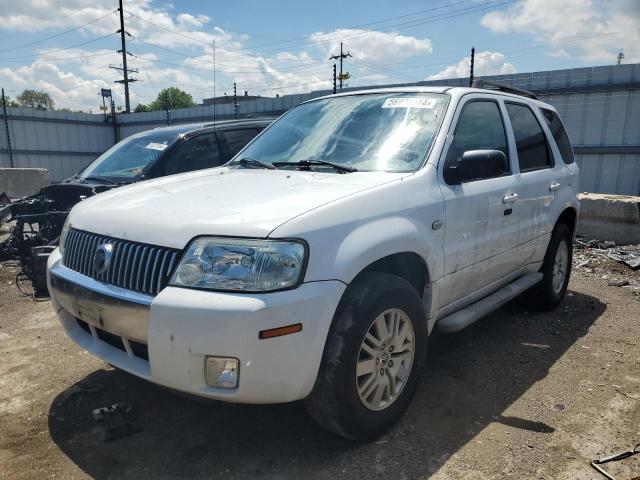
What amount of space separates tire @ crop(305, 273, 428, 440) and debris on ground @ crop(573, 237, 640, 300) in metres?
4.05

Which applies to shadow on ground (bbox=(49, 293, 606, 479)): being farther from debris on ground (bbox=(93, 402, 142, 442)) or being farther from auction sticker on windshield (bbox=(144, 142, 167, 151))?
auction sticker on windshield (bbox=(144, 142, 167, 151))

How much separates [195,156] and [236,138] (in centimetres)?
67

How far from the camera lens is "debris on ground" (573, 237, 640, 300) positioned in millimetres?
Result: 6111

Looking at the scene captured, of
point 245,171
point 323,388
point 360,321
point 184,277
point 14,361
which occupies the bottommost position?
point 14,361

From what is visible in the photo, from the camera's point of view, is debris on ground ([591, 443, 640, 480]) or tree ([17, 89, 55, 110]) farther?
tree ([17, 89, 55, 110])

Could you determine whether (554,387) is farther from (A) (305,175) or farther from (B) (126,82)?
(B) (126,82)

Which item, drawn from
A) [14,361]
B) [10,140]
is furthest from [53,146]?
[14,361]

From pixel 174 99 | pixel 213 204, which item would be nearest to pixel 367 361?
pixel 213 204

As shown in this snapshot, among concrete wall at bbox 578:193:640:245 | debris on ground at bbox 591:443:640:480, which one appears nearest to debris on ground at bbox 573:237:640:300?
concrete wall at bbox 578:193:640:245

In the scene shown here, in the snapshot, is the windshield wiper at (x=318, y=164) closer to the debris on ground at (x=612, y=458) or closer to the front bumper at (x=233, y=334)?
the front bumper at (x=233, y=334)

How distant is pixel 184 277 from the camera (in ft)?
7.36

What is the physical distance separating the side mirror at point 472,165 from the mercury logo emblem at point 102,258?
1946 millimetres

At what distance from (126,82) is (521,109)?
38427mm

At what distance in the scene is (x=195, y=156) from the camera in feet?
19.9
